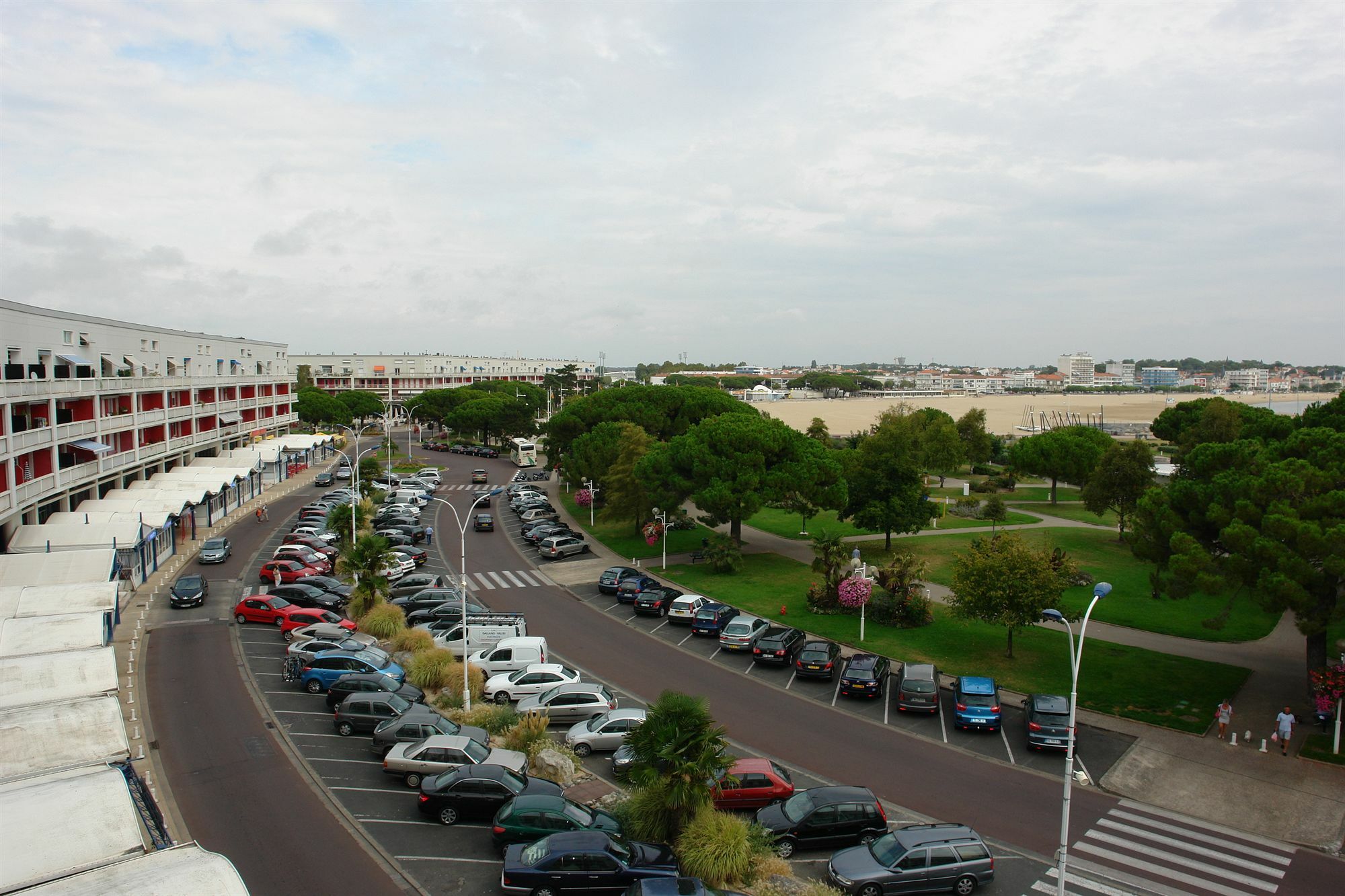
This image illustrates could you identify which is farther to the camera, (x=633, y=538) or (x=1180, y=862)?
(x=633, y=538)

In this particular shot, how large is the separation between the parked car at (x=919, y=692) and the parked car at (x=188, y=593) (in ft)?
94.9

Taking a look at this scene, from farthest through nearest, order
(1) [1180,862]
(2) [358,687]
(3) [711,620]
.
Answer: (3) [711,620] < (2) [358,687] < (1) [1180,862]

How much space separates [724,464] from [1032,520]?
90.7ft

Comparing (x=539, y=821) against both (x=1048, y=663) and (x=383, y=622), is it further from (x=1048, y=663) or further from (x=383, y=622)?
(x=1048, y=663)

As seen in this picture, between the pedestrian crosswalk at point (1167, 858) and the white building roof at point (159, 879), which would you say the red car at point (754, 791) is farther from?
the white building roof at point (159, 879)

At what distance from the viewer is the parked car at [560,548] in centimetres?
4562

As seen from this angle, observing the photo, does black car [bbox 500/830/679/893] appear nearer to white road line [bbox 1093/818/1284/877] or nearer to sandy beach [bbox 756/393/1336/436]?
white road line [bbox 1093/818/1284/877]

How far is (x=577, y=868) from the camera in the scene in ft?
47.5

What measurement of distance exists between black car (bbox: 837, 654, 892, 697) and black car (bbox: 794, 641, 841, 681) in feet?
2.00

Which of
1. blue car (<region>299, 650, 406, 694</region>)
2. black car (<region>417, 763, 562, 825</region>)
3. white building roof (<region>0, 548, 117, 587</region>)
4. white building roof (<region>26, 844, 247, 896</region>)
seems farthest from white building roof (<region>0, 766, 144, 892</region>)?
white building roof (<region>0, 548, 117, 587</region>)

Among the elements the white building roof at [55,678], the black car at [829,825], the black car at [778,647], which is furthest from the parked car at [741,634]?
the white building roof at [55,678]

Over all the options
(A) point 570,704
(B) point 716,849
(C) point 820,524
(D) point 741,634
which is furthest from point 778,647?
(C) point 820,524

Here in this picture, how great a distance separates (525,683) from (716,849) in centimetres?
1143

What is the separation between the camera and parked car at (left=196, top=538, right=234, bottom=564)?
A: 41.5 metres
